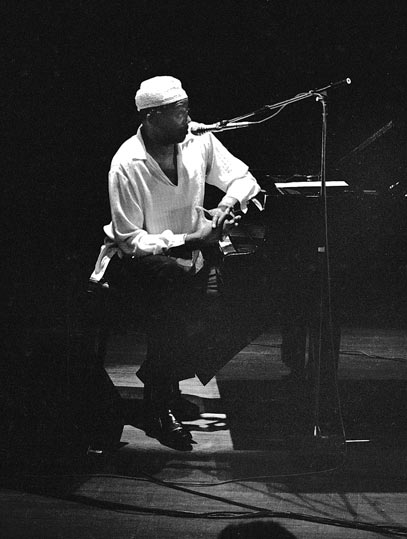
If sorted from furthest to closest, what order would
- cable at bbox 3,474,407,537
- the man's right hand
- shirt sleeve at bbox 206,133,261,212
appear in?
shirt sleeve at bbox 206,133,261,212
the man's right hand
cable at bbox 3,474,407,537

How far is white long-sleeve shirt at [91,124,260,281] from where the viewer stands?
367 cm

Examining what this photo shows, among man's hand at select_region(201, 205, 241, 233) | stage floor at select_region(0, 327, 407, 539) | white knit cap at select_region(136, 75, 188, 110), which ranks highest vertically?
white knit cap at select_region(136, 75, 188, 110)

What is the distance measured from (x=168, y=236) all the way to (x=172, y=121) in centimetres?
47

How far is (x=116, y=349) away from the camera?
535cm

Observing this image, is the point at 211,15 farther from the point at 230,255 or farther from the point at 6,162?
the point at 230,255

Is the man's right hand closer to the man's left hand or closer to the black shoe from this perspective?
the man's left hand

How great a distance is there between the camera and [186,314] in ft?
12.5

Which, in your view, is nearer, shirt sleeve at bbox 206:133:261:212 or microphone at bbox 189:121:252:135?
microphone at bbox 189:121:252:135

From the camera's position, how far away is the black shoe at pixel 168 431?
3.65 metres

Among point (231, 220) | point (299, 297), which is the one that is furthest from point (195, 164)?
point (299, 297)

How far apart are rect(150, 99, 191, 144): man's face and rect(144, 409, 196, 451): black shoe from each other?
3.70 ft

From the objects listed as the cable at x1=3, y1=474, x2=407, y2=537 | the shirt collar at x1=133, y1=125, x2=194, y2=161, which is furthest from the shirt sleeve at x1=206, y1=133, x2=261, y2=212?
the cable at x1=3, y1=474, x2=407, y2=537

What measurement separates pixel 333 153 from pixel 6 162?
6.64 ft

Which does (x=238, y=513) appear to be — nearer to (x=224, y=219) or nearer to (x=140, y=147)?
(x=224, y=219)
